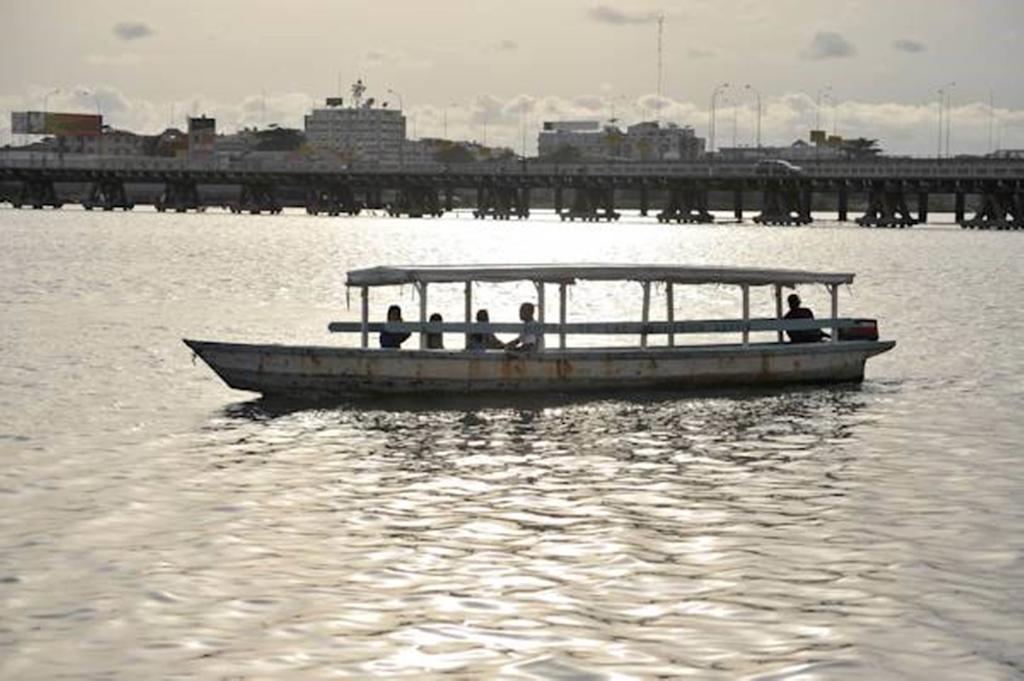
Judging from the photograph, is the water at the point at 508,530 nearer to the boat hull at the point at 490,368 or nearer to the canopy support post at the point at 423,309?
the boat hull at the point at 490,368

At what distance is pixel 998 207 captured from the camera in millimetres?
177250

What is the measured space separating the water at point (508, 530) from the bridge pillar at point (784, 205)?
149 metres

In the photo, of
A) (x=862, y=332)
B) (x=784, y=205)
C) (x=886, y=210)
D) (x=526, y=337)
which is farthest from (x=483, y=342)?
(x=886, y=210)

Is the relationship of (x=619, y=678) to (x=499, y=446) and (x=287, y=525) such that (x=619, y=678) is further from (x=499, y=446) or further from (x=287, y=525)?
(x=499, y=446)

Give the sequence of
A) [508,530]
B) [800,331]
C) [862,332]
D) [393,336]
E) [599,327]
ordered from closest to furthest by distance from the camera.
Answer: [508,530] < [393,336] < [599,327] < [800,331] < [862,332]

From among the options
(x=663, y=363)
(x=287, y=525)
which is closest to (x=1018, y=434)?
(x=663, y=363)

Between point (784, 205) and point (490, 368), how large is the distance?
532ft

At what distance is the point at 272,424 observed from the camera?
30.6 metres

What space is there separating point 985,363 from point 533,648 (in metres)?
32.0

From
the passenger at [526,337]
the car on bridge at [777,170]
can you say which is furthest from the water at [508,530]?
the car on bridge at [777,170]

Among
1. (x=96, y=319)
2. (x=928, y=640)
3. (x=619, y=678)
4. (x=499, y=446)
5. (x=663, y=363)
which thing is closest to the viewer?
(x=619, y=678)

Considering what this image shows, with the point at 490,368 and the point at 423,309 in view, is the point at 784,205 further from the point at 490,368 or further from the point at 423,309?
the point at 490,368

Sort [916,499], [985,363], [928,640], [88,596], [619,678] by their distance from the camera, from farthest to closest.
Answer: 1. [985,363]
2. [916,499]
3. [88,596]
4. [928,640]
5. [619,678]

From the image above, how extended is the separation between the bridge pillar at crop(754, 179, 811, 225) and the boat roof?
15507 centimetres
